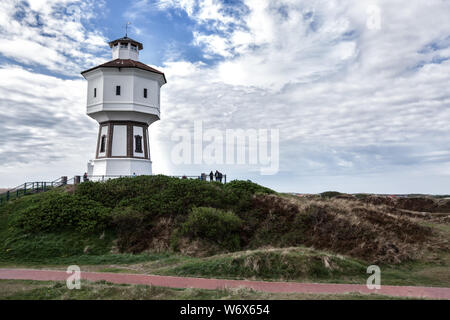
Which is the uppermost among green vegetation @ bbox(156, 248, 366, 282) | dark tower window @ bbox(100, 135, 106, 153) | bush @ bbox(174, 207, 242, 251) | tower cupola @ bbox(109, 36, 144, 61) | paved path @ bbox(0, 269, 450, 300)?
tower cupola @ bbox(109, 36, 144, 61)

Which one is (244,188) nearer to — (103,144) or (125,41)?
(103,144)

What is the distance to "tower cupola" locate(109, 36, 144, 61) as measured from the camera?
31859 millimetres

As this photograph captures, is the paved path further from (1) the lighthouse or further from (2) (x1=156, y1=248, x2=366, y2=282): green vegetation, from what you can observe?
(1) the lighthouse

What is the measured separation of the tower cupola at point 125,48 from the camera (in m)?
31.9

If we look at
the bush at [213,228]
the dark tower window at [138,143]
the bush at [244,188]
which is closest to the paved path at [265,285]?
the bush at [213,228]

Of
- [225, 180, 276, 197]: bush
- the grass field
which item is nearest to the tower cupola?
the grass field

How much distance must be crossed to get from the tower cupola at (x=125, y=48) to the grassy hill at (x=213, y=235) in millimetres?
15686

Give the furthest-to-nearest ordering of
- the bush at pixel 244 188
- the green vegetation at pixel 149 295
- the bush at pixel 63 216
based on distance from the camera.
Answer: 1. the bush at pixel 244 188
2. the bush at pixel 63 216
3. the green vegetation at pixel 149 295

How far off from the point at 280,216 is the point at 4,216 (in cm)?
1624

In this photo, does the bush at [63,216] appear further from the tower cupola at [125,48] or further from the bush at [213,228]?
the tower cupola at [125,48]

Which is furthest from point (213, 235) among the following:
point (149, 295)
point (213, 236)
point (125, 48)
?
point (125, 48)

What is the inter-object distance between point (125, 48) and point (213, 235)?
23498 millimetres

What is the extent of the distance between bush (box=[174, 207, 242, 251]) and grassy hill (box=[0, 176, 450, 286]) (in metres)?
0.05
